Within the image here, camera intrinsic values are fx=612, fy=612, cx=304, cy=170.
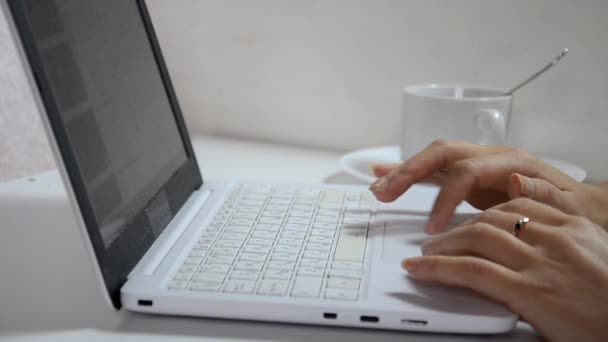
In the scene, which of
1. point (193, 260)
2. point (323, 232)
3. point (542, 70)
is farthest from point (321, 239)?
point (542, 70)

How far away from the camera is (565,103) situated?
37.6 inches

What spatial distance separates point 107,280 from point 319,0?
696 millimetres

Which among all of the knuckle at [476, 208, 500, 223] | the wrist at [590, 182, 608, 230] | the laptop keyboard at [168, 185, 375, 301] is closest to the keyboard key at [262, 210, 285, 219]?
the laptop keyboard at [168, 185, 375, 301]

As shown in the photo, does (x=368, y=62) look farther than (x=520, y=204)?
Answer: Yes

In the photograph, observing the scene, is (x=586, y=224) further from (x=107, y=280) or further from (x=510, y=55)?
(x=510, y=55)

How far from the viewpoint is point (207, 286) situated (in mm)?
462

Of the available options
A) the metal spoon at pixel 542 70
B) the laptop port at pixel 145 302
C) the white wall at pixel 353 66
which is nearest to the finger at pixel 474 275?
the laptop port at pixel 145 302

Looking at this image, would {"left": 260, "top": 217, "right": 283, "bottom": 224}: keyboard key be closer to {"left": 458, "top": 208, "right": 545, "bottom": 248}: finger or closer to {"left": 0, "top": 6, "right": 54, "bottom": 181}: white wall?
{"left": 458, "top": 208, "right": 545, "bottom": 248}: finger

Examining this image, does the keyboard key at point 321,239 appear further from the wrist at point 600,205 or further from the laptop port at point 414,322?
the wrist at point 600,205

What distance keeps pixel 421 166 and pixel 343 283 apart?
218 millimetres

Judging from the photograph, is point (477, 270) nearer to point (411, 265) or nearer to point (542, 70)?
point (411, 265)

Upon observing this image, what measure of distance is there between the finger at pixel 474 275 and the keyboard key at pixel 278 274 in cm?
10

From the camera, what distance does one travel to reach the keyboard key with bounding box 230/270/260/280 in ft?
1.56

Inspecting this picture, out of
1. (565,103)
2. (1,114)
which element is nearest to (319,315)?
(1,114)
